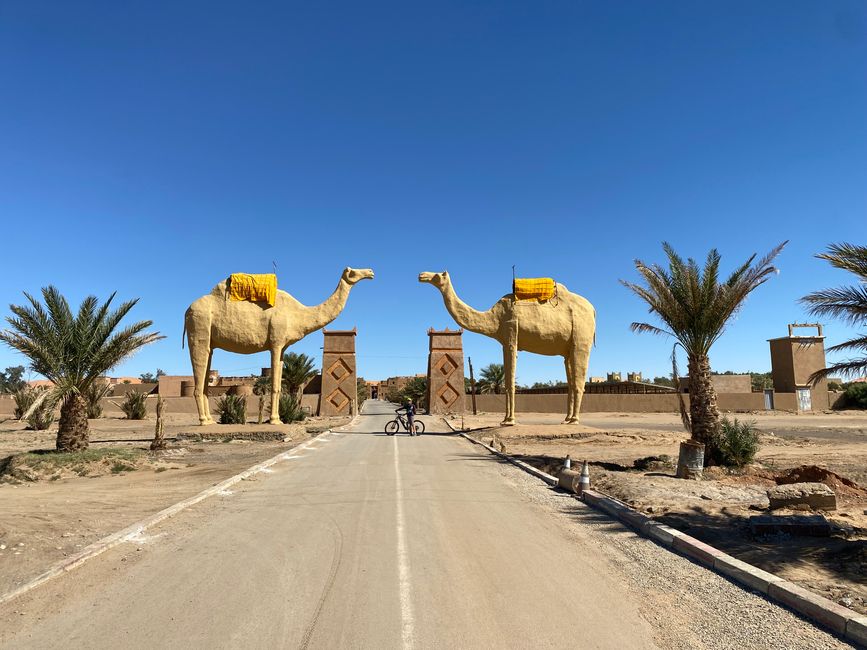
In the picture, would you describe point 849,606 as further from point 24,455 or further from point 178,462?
point 24,455

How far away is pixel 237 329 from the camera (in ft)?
75.5

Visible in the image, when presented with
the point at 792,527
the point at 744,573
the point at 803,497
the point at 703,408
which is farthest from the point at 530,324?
the point at 744,573

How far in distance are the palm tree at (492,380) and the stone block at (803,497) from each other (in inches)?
1707

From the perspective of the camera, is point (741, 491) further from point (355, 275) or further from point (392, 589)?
point (355, 275)

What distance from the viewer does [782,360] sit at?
46375 mm

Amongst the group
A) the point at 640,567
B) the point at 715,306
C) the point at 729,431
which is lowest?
the point at 640,567

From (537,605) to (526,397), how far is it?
41.1 metres

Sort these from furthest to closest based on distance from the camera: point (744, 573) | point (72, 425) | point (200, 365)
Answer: point (200, 365) < point (72, 425) < point (744, 573)

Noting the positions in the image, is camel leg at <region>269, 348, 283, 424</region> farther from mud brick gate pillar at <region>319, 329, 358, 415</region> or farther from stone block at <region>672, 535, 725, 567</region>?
mud brick gate pillar at <region>319, 329, 358, 415</region>

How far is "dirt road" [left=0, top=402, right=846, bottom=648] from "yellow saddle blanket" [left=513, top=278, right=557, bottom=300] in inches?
608

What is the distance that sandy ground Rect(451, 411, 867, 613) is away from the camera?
5.95 meters

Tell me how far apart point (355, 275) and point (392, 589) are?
20.0 metres

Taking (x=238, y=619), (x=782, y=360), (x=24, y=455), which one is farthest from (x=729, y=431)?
(x=782, y=360)

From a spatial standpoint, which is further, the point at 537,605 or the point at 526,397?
the point at 526,397
